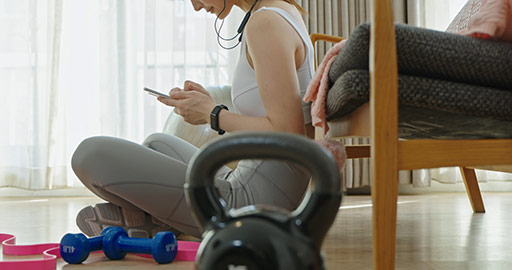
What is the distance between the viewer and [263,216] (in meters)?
0.35

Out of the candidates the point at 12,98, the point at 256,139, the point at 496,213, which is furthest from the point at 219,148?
the point at 12,98

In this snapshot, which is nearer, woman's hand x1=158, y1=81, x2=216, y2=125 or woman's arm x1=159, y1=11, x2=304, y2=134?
woman's arm x1=159, y1=11, x2=304, y2=134

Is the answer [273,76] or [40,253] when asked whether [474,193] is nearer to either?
[273,76]

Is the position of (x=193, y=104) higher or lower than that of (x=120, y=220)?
higher

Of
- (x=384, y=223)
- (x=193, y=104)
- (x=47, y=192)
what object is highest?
(x=193, y=104)

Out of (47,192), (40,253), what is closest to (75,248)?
(40,253)

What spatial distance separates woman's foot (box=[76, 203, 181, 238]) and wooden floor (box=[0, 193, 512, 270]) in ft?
0.53

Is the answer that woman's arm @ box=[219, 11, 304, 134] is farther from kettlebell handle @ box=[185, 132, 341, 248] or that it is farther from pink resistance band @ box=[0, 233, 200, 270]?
kettlebell handle @ box=[185, 132, 341, 248]

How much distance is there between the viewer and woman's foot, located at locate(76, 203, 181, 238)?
1.42 metres

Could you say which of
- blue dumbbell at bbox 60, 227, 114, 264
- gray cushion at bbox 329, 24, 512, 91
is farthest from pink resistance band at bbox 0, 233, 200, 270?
gray cushion at bbox 329, 24, 512, 91

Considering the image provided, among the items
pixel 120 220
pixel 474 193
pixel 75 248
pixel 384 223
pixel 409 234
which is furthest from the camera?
pixel 474 193

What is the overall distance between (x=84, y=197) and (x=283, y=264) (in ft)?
10.8

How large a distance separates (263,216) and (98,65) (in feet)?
11.1

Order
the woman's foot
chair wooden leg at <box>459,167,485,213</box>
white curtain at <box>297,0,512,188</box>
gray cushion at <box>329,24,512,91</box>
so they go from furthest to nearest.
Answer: white curtain at <box>297,0,512,188</box> < chair wooden leg at <box>459,167,485,213</box> < the woman's foot < gray cushion at <box>329,24,512,91</box>
